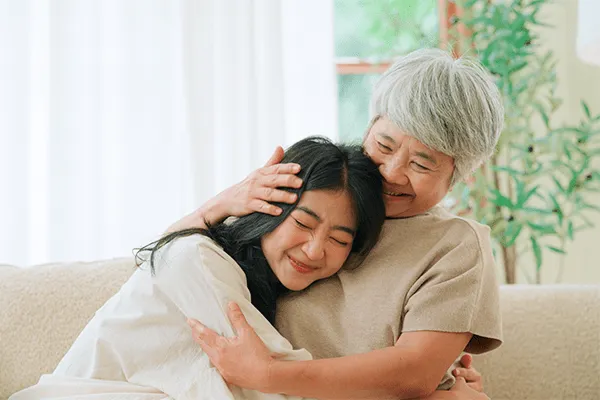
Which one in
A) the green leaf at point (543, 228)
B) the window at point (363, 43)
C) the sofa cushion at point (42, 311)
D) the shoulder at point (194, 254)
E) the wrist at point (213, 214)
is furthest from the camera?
the window at point (363, 43)

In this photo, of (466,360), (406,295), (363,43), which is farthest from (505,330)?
(363,43)

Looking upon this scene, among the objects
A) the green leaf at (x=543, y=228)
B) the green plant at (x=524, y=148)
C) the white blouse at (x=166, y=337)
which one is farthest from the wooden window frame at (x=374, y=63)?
the white blouse at (x=166, y=337)

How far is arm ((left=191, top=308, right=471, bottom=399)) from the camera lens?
1.42 metres

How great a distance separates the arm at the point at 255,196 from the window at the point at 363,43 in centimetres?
162

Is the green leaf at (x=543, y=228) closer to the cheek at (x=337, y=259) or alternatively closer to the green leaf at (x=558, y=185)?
the green leaf at (x=558, y=185)

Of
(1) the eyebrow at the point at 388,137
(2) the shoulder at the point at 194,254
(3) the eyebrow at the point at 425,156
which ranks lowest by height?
(2) the shoulder at the point at 194,254

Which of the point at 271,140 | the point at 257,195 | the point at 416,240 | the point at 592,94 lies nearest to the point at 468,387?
the point at 416,240

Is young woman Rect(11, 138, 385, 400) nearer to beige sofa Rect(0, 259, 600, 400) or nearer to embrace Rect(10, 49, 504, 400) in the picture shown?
embrace Rect(10, 49, 504, 400)

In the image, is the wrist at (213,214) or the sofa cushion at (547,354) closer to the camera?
the wrist at (213,214)

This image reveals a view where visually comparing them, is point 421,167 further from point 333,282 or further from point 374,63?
point 374,63

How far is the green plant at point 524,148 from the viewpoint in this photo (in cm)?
287

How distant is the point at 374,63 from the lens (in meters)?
3.28

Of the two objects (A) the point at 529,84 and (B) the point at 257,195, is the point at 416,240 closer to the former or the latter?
(B) the point at 257,195

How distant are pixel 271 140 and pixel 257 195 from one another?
130cm
